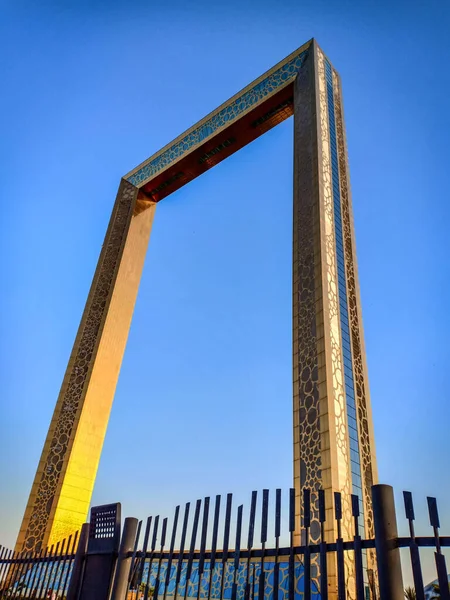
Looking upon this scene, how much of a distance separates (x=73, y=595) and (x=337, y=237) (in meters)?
5.61

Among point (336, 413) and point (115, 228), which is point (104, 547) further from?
point (115, 228)

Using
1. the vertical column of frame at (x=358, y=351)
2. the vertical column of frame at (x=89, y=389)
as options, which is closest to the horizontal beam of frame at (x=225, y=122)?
the vertical column of frame at (x=89, y=389)

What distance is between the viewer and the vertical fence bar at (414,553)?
1.35 meters

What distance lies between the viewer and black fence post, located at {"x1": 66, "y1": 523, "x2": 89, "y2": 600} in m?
2.47

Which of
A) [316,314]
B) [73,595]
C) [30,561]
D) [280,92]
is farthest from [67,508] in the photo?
[280,92]

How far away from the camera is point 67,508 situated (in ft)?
24.0

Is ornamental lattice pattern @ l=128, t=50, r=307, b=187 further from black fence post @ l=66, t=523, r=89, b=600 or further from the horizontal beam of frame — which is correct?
black fence post @ l=66, t=523, r=89, b=600

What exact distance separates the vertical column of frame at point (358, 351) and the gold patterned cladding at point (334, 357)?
14.2 inches

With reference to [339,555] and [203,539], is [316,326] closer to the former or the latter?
[203,539]

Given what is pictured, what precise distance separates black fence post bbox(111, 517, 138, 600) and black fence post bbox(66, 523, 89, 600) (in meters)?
0.36

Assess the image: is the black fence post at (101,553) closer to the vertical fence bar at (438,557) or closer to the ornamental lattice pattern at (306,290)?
the vertical fence bar at (438,557)

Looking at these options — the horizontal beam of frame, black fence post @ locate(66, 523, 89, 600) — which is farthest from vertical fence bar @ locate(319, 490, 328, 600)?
the horizontal beam of frame

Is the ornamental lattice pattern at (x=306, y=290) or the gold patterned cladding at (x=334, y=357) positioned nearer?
the gold patterned cladding at (x=334, y=357)

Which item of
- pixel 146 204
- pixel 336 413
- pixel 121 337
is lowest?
pixel 336 413
